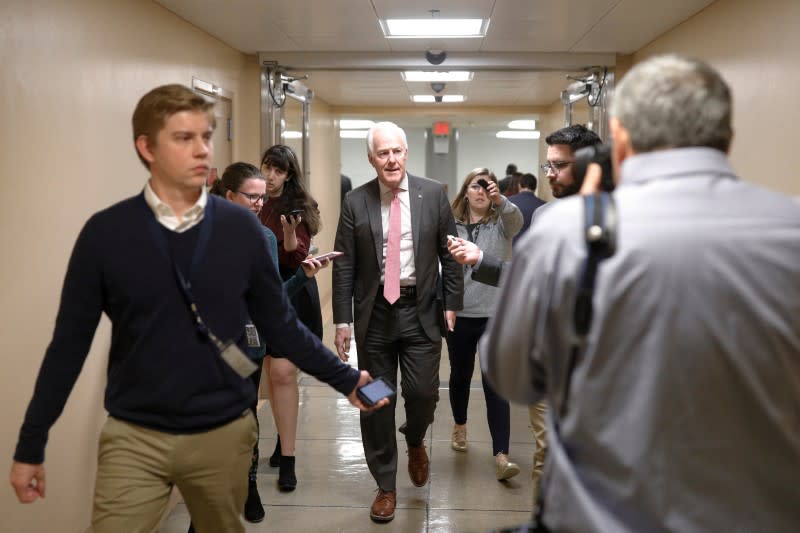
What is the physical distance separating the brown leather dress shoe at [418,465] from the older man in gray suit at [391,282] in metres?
0.27

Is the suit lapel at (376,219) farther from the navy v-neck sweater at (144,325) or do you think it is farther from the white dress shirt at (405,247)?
the navy v-neck sweater at (144,325)

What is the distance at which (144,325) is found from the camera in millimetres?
1866

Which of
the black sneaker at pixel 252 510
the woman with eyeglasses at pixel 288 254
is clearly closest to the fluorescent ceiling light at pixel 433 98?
the woman with eyeglasses at pixel 288 254

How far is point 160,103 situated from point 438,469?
2823mm

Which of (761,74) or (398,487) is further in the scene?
(398,487)

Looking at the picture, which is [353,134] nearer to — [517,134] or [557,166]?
[517,134]

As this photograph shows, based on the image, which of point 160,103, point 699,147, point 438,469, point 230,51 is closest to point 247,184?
point 160,103

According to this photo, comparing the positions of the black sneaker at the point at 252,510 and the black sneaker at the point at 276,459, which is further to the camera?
the black sneaker at the point at 276,459

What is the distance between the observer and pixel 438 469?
4.18 metres

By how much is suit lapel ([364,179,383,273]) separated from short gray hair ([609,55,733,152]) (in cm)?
214

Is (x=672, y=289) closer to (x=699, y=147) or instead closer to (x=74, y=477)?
(x=699, y=147)

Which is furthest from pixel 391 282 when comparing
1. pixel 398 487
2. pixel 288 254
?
pixel 398 487

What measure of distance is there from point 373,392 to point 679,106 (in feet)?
3.99

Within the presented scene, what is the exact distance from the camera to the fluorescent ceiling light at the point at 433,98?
9.24m
